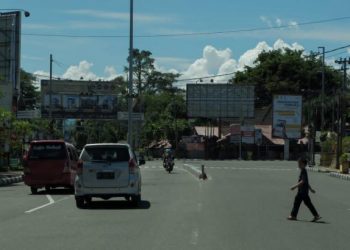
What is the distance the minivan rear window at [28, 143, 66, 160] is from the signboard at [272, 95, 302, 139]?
59.3 m

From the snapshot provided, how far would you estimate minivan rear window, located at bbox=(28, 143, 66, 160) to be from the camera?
26.1 metres

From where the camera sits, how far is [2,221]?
50.9 ft

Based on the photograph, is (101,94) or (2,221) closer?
(2,221)

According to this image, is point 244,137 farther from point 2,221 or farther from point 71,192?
point 2,221

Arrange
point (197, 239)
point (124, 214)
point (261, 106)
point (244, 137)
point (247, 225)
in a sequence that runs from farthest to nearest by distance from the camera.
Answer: point (261, 106) < point (244, 137) < point (124, 214) < point (247, 225) < point (197, 239)

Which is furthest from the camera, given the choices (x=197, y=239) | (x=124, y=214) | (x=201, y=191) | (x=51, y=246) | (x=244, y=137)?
(x=244, y=137)

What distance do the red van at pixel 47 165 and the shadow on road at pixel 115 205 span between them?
4.87 metres

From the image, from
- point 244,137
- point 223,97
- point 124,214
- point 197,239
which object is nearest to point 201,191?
point 124,214

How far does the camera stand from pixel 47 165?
85.0ft

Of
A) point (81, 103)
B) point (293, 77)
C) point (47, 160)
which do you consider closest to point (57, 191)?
point (47, 160)

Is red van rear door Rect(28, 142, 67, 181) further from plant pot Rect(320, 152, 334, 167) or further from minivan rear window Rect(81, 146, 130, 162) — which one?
plant pot Rect(320, 152, 334, 167)

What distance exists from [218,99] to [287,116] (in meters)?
8.98

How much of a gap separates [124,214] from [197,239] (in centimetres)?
498

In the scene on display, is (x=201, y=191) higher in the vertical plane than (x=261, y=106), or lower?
lower
